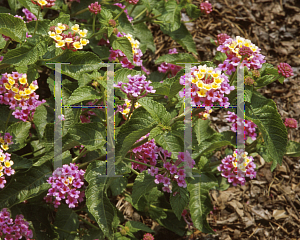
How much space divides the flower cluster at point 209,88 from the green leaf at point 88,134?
723 millimetres

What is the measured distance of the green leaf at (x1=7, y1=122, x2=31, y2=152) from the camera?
2557mm

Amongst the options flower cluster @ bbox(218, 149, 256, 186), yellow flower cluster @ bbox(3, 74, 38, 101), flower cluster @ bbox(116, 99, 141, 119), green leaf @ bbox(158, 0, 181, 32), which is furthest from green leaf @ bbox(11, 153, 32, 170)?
green leaf @ bbox(158, 0, 181, 32)

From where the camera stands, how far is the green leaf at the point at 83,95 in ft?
7.28

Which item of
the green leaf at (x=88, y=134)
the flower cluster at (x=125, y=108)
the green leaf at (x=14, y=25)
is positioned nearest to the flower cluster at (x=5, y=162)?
the green leaf at (x=88, y=134)

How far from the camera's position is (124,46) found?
273cm

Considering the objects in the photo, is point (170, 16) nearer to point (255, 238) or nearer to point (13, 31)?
point (13, 31)

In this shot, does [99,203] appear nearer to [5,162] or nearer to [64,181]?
[64,181]

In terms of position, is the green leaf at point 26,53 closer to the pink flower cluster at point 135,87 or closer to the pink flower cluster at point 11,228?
the pink flower cluster at point 135,87

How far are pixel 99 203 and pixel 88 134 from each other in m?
0.49

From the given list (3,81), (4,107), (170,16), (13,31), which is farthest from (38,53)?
(170,16)

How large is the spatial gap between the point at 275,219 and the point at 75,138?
8.19 ft

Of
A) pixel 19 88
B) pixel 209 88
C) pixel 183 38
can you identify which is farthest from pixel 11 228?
pixel 183 38

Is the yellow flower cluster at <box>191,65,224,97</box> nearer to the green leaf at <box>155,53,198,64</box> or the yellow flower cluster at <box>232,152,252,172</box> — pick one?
the yellow flower cluster at <box>232,152,252,172</box>

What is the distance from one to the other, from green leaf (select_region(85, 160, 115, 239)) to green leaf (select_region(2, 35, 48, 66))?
89 centimetres
